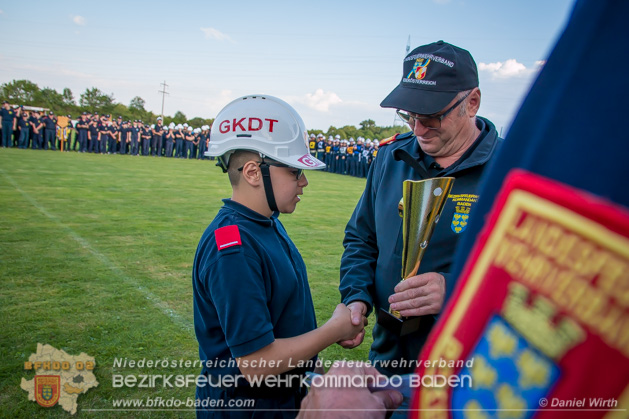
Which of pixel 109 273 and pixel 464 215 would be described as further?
pixel 109 273

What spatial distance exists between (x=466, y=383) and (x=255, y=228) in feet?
5.24

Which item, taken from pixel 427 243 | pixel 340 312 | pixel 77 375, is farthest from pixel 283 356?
pixel 77 375

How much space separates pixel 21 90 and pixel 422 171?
238 ft

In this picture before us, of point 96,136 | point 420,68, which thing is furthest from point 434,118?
point 96,136

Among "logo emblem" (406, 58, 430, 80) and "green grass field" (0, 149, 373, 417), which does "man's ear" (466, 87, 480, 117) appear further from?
"green grass field" (0, 149, 373, 417)

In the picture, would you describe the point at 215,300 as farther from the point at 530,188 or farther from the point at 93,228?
the point at 93,228

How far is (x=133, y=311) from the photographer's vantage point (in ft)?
16.1

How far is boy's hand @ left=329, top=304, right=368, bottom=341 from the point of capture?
204 centimetres

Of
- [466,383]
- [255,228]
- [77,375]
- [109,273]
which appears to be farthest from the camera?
[109,273]

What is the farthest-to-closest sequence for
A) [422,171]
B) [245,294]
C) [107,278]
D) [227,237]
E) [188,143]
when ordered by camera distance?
[188,143]
[107,278]
[422,171]
[227,237]
[245,294]

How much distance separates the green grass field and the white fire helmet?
2.33 meters

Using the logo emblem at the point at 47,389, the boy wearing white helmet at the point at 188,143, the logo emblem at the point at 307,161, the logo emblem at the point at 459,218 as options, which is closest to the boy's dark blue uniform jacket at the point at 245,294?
the logo emblem at the point at 307,161

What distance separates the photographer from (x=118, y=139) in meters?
32.8

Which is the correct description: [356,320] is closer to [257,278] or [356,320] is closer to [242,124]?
[257,278]
